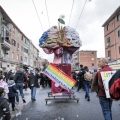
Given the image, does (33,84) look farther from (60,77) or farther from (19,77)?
(60,77)

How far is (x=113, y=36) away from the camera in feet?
105

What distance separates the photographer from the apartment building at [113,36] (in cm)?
2973

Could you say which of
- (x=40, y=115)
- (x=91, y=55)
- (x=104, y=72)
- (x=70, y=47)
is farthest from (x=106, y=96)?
(x=91, y=55)

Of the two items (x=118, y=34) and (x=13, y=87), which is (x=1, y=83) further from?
(x=118, y=34)

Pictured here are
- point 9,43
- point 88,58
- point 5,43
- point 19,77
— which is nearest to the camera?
point 19,77

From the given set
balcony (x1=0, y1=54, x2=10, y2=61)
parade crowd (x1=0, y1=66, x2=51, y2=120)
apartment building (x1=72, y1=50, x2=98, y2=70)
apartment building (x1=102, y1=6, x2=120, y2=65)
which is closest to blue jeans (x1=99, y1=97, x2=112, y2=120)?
parade crowd (x1=0, y1=66, x2=51, y2=120)

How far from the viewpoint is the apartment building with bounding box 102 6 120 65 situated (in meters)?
29.7

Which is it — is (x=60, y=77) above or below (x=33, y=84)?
above

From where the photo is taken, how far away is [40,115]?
5621 mm

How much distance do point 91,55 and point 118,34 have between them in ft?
161

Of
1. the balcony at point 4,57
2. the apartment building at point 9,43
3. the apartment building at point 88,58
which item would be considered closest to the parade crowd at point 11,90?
the apartment building at point 9,43

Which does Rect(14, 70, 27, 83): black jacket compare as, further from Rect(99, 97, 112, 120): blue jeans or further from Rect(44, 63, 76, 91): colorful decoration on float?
Rect(99, 97, 112, 120): blue jeans

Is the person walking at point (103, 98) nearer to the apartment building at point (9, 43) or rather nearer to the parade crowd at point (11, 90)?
the parade crowd at point (11, 90)

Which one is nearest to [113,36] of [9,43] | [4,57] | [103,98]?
[9,43]
